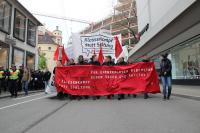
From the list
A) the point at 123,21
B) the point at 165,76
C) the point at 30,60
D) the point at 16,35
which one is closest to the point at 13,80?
the point at 165,76

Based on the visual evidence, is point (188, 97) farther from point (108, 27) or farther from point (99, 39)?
point (108, 27)

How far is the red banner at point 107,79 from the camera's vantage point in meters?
10.9

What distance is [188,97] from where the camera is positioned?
34.8 ft

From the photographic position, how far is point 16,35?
81.9 feet

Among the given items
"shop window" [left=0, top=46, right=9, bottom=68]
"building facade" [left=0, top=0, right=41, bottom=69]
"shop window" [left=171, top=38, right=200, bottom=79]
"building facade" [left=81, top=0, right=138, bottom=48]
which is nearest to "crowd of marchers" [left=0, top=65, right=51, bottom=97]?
"shop window" [left=0, top=46, right=9, bottom=68]

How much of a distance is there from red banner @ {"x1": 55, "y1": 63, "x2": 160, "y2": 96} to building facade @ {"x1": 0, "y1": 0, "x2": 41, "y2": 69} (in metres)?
12.1

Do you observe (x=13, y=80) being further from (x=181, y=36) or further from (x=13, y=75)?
(x=181, y=36)

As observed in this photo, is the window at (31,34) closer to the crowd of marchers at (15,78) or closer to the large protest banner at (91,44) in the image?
the crowd of marchers at (15,78)

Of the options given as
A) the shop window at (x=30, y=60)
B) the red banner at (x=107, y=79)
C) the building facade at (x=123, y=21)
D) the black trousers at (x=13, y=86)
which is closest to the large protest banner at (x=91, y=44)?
the red banner at (x=107, y=79)

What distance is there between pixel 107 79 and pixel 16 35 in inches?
647

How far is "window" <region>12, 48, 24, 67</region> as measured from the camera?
2416 centimetres

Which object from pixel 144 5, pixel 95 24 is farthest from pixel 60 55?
pixel 95 24

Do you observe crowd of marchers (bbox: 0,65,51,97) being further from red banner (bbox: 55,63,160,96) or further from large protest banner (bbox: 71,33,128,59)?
red banner (bbox: 55,63,160,96)

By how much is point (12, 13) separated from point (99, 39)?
14.0m
